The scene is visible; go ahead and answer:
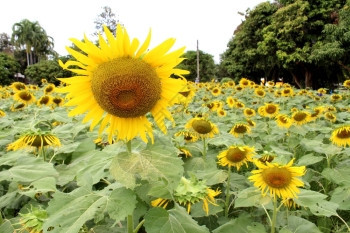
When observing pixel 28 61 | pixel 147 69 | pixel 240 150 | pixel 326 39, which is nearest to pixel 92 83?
pixel 147 69

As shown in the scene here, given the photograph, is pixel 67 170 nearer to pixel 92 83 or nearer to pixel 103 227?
pixel 103 227

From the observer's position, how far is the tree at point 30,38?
53.0 m

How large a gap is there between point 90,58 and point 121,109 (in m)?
0.20

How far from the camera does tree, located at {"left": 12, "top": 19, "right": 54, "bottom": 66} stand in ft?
174

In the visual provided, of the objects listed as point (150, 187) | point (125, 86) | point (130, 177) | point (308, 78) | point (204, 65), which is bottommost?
point (308, 78)

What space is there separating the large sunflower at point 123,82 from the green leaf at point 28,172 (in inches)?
11.8

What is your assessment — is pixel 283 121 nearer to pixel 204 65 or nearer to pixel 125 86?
pixel 125 86

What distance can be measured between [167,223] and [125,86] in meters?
0.47

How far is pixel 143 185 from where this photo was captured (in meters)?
1.28

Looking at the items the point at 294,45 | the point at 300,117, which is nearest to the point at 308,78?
the point at 294,45

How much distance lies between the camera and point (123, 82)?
111 centimetres

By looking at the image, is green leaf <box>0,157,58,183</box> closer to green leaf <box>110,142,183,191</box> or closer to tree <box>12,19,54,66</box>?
green leaf <box>110,142,183,191</box>

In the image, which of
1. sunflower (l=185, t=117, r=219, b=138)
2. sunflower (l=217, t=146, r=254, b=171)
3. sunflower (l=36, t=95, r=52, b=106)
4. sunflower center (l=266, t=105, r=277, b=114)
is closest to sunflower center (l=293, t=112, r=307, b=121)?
sunflower center (l=266, t=105, r=277, b=114)

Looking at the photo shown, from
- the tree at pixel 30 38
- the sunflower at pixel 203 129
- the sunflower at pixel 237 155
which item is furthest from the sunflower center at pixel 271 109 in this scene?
the tree at pixel 30 38
